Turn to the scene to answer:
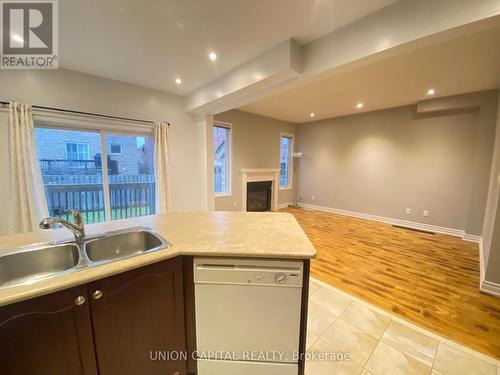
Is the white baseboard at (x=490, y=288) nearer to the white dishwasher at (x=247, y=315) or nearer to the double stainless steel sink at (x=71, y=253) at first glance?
the white dishwasher at (x=247, y=315)

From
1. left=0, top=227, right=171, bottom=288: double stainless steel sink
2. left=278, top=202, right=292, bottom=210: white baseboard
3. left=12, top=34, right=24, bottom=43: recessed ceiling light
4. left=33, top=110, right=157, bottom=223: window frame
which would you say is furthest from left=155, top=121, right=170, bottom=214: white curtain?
left=278, top=202, right=292, bottom=210: white baseboard

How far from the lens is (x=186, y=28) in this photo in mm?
1916

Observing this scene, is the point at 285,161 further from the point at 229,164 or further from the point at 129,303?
the point at 129,303

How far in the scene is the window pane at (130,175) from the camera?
10.8ft

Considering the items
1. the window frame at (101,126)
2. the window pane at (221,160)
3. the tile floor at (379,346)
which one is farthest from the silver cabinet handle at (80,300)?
the window pane at (221,160)

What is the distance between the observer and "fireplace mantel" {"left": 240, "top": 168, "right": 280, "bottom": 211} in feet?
16.5

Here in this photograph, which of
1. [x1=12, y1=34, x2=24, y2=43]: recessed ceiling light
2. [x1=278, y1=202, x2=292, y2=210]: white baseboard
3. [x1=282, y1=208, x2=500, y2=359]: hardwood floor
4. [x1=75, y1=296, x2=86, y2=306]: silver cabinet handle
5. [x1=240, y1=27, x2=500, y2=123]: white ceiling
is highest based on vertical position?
[x1=240, y1=27, x2=500, y2=123]: white ceiling

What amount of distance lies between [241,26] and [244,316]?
2348 millimetres

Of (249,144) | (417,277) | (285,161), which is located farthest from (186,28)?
(285,161)

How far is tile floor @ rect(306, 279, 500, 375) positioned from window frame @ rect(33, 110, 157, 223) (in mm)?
2855

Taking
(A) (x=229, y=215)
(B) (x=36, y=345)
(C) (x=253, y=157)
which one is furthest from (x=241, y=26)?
(C) (x=253, y=157)

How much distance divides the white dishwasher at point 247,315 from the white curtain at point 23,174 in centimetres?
285

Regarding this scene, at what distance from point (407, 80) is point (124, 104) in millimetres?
4362
